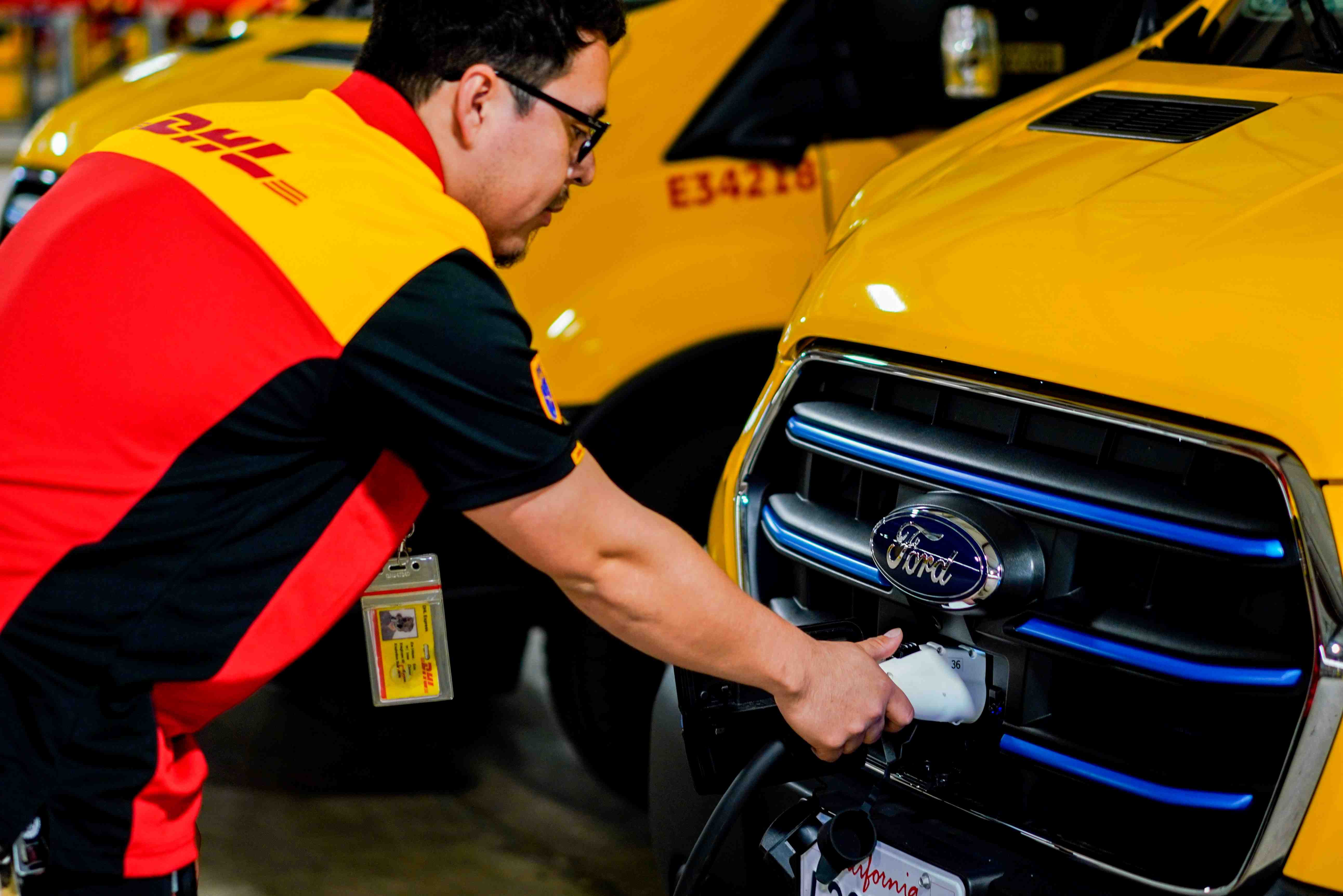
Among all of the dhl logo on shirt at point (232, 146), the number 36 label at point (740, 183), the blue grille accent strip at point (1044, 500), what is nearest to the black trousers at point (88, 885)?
the dhl logo on shirt at point (232, 146)

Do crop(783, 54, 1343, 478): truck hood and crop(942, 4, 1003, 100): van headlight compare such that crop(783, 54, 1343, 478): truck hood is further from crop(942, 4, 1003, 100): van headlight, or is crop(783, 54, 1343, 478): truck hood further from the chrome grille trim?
crop(942, 4, 1003, 100): van headlight

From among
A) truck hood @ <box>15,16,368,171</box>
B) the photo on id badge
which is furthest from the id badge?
truck hood @ <box>15,16,368,171</box>

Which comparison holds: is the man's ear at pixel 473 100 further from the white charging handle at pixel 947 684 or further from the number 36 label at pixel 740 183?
the number 36 label at pixel 740 183

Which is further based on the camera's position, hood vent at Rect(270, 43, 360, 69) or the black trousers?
hood vent at Rect(270, 43, 360, 69)

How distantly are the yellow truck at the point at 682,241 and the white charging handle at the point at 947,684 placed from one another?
1361 mm

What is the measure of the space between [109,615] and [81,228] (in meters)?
0.44

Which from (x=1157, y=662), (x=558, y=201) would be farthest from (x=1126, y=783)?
(x=558, y=201)

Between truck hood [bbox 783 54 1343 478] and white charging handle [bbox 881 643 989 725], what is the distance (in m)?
0.40

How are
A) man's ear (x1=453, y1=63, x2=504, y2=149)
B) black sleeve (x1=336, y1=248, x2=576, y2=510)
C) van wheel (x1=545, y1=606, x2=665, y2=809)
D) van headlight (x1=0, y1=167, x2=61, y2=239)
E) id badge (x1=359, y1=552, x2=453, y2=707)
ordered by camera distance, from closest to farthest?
black sleeve (x1=336, y1=248, x2=576, y2=510)
man's ear (x1=453, y1=63, x2=504, y2=149)
id badge (x1=359, y1=552, x2=453, y2=707)
van wheel (x1=545, y1=606, x2=665, y2=809)
van headlight (x1=0, y1=167, x2=61, y2=239)

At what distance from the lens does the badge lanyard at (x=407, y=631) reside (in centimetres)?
224

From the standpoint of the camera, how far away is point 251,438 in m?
1.64

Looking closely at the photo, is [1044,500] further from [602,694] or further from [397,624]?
[602,694]

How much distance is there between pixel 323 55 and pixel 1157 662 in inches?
108

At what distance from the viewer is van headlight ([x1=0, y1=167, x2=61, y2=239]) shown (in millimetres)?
3760
